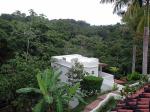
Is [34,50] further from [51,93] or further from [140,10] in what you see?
[51,93]

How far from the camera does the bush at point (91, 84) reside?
83.8 feet

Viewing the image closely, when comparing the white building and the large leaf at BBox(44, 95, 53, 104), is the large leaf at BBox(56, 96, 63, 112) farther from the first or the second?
the white building

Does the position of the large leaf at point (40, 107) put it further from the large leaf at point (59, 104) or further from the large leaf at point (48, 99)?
the large leaf at point (59, 104)

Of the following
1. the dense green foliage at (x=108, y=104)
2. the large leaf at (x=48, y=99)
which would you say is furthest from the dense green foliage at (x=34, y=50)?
the dense green foliage at (x=108, y=104)

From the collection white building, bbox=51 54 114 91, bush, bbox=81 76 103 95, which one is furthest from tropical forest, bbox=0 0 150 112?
white building, bbox=51 54 114 91

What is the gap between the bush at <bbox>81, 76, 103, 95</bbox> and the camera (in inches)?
1005

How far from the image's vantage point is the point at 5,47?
30953mm

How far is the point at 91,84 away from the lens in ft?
83.8

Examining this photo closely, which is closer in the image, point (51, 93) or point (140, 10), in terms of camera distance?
point (51, 93)

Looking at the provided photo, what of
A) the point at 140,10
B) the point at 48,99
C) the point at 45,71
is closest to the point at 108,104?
the point at 48,99

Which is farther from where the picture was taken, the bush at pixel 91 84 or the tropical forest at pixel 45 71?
the bush at pixel 91 84

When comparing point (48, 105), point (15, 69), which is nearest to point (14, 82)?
point (15, 69)

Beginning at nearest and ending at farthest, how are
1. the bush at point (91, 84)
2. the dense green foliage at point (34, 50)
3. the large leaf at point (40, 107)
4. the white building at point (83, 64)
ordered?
the large leaf at point (40, 107) → the dense green foliage at point (34, 50) → the bush at point (91, 84) → the white building at point (83, 64)

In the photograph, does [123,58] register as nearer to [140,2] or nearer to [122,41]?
[122,41]
